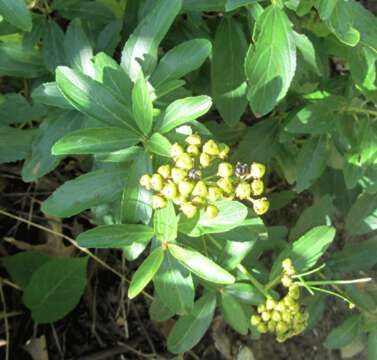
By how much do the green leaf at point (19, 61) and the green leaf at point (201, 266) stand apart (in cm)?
65

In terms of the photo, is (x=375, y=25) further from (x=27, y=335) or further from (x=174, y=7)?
(x=27, y=335)

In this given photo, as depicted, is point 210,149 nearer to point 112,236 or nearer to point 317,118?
point 112,236

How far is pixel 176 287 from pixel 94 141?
0.39m

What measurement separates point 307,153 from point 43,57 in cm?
77

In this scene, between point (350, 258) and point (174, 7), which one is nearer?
point (174, 7)

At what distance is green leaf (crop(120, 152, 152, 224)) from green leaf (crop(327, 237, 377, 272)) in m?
0.87

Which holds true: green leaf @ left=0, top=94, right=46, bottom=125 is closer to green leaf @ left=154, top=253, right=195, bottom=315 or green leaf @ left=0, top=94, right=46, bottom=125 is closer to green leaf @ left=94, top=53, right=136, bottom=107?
green leaf @ left=94, top=53, right=136, bottom=107

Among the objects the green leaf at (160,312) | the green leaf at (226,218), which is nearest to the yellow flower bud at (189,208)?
the green leaf at (226,218)

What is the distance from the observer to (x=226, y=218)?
131 centimetres

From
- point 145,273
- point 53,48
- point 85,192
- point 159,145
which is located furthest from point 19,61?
point 145,273

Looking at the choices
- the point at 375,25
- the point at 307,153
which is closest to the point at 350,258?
the point at 307,153

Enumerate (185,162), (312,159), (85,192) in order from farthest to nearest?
(312,159) < (85,192) < (185,162)

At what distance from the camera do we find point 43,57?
1.67 meters

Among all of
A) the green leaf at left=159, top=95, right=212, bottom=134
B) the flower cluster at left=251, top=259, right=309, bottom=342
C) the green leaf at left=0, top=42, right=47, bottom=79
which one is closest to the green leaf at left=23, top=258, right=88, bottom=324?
the green leaf at left=0, top=42, right=47, bottom=79
